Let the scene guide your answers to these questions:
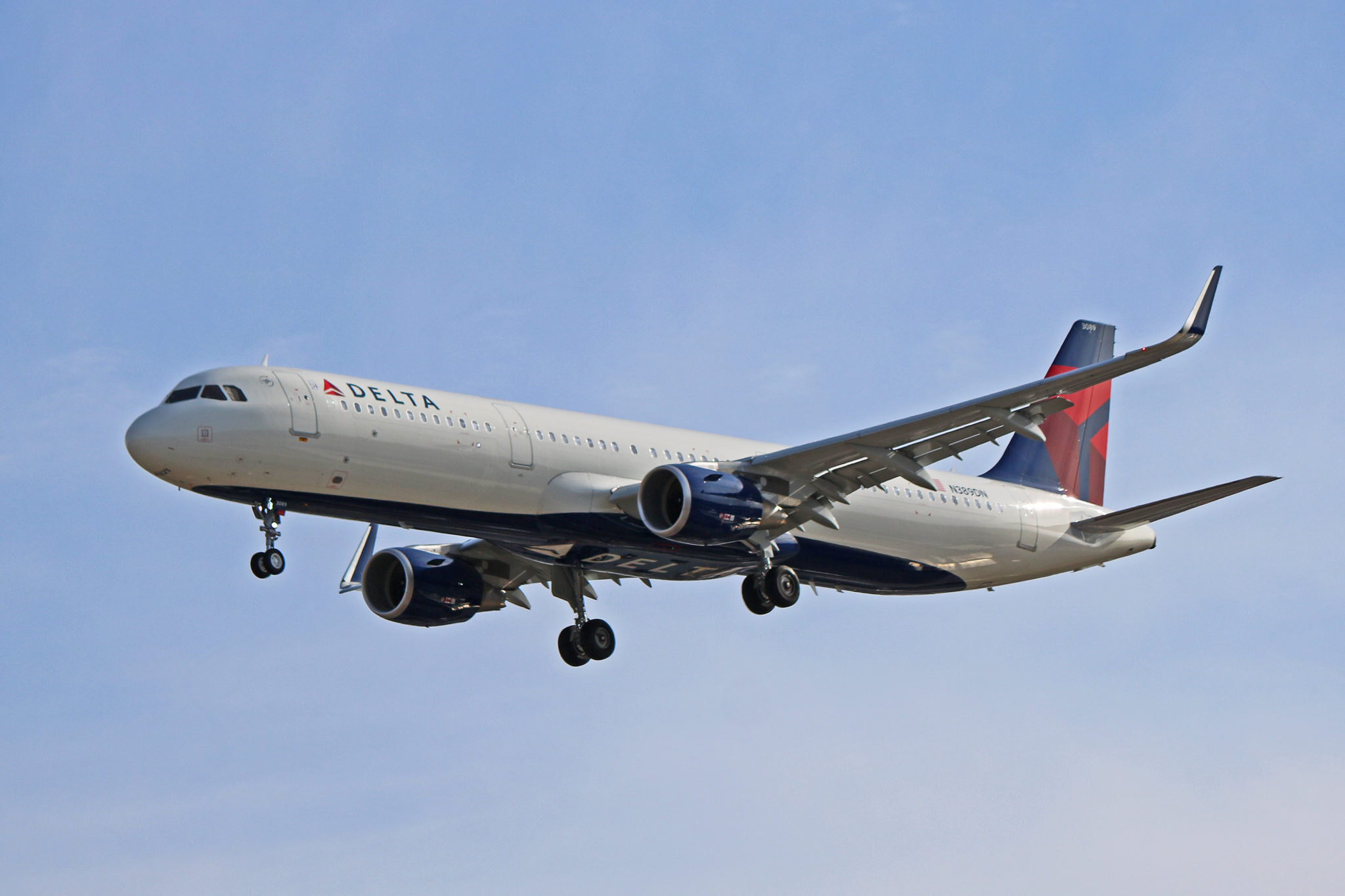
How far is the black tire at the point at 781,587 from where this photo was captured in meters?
35.4

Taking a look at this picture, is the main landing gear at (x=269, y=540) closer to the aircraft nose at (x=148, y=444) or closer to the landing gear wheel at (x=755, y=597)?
the aircraft nose at (x=148, y=444)

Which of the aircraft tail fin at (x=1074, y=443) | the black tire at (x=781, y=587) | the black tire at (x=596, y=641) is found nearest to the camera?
the black tire at (x=781, y=587)

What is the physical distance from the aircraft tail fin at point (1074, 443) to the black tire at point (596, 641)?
1143 cm

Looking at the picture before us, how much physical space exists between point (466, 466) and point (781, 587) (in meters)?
7.97

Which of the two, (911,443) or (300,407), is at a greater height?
(300,407)

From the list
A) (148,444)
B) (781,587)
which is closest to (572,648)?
(781,587)

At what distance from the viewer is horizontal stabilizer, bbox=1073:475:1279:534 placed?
33.6m

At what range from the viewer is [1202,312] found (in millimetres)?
28734

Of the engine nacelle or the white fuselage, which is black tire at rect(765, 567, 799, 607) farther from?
the engine nacelle

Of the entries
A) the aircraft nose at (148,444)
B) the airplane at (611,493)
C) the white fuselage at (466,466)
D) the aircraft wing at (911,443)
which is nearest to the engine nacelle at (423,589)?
the airplane at (611,493)

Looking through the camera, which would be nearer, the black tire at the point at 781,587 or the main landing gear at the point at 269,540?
the main landing gear at the point at 269,540

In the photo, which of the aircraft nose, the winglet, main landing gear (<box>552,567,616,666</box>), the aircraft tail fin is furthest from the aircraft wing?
the aircraft nose

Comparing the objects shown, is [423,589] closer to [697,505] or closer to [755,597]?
[755,597]

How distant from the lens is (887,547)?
123 feet
